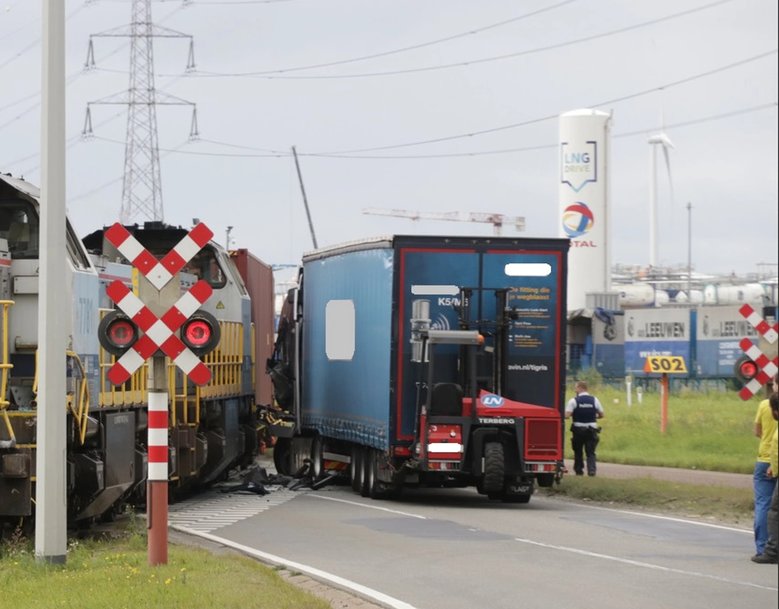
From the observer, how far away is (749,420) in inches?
1623

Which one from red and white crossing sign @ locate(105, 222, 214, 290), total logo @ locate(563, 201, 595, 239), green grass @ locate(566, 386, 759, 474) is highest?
total logo @ locate(563, 201, 595, 239)

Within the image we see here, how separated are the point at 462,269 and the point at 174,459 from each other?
17.3ft

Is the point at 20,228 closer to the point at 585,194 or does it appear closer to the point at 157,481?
the point at 157,481

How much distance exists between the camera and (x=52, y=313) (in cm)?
1350

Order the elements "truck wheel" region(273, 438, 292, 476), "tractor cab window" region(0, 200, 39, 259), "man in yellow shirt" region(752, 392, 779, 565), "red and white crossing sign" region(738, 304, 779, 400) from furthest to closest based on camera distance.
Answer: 1. "truck wheel" region(273, 438, 292, 476)
2. "red and white crossing sign" region(738, 304, 779, 400)
3. "tractor cab window" region(0, 200, 39, 259)
4. "man in yellow shirt" region(752, 392, 779, 565)

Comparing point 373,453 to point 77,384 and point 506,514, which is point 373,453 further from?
point 77,384

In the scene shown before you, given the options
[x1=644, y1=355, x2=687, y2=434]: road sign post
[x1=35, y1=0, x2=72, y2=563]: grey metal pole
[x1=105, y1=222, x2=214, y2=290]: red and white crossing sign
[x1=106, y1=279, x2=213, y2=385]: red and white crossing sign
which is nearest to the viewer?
[x1=106, y1=279, x2=213, y2=385]: red and white crossing sign

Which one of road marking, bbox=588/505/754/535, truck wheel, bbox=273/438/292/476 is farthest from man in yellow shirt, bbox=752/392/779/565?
truck wheel, bbox=273/438/292/476

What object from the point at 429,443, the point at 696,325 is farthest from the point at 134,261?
the point at 696,325

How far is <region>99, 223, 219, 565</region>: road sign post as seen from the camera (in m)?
12.9

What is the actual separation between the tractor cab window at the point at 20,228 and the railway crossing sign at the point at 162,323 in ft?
12.8

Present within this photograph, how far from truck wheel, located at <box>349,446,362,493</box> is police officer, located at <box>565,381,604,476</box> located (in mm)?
4957

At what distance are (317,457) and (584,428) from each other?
5.16m

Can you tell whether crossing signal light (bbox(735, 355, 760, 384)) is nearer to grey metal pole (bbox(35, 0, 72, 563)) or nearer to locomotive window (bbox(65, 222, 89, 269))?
locomotive window (bbox(65, 222, 89, 269))
